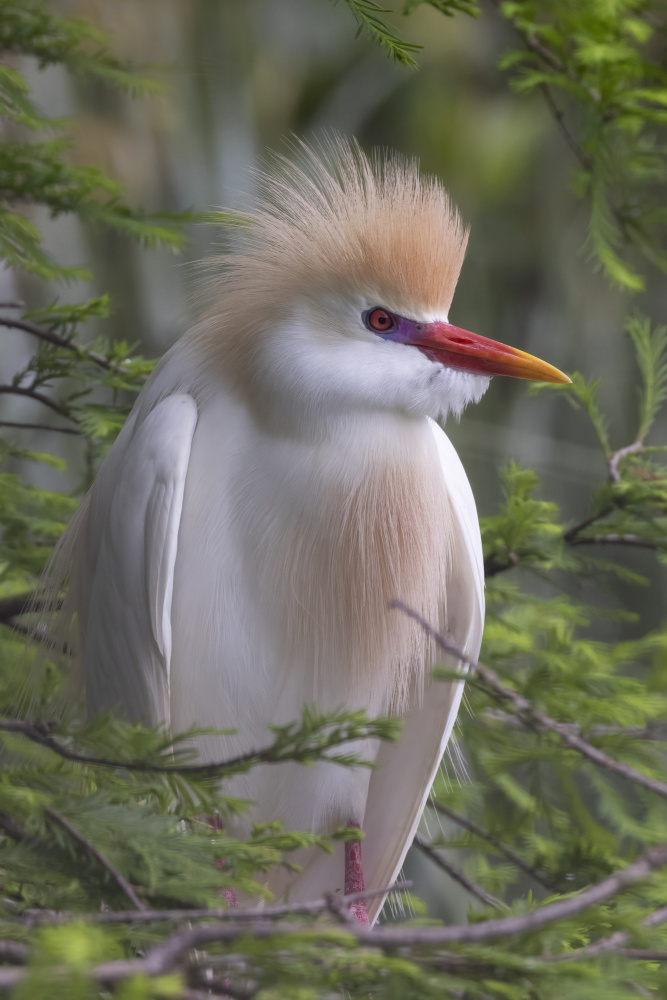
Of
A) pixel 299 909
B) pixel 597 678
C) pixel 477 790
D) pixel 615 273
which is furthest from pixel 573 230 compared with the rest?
pixel 299 909

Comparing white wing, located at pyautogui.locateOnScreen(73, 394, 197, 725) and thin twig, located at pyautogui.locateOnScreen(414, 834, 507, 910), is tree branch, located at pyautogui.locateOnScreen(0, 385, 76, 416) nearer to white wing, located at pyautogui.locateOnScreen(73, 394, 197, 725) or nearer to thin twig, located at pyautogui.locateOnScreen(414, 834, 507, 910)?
white wing, located at pyautogui.locateOnScreen(73, 394, 197, 725)

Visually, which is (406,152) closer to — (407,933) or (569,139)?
(569,139)

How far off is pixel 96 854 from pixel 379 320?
0.61 meters

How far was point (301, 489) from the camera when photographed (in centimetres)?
107

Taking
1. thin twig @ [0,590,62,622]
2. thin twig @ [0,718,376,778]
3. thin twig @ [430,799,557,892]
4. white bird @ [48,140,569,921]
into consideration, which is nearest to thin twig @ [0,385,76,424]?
white bird @ [48,140,569,921]

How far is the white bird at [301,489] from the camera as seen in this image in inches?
39.3

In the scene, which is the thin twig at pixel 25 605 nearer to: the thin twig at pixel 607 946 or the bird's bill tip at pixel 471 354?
the bird's bill tip at pixel 471 354

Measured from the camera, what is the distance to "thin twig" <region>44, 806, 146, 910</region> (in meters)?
0.59

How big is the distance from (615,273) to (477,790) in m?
0.82

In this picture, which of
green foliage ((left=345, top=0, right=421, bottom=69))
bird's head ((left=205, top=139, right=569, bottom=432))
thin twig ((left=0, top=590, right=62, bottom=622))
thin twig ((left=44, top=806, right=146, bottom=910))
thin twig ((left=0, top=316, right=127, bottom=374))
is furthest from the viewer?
thin twig ((left=0, top=590, right=62, bottom=622))

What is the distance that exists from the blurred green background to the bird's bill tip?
177 cm

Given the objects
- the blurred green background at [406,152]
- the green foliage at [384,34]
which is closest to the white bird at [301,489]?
the green foliage at [384,34]

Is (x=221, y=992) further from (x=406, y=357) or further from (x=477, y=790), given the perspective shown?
(x=477, y=790)

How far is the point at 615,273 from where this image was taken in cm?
124
